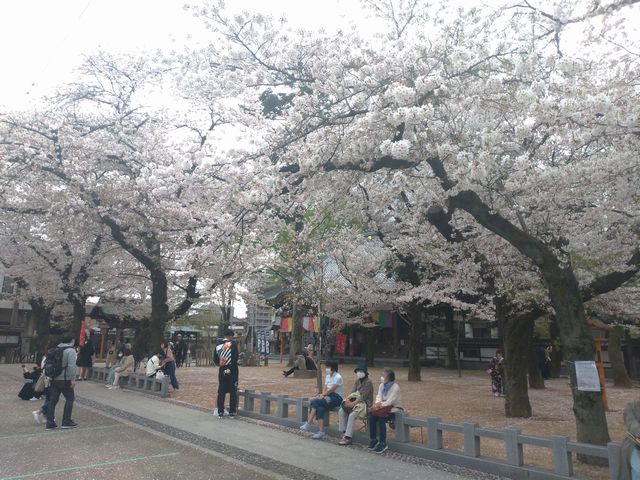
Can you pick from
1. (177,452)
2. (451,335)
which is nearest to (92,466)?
(177,452)

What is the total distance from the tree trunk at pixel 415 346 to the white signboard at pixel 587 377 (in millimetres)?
12412

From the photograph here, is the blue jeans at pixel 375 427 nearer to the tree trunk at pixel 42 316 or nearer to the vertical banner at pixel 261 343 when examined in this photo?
the vertical banner at pixel 261 343

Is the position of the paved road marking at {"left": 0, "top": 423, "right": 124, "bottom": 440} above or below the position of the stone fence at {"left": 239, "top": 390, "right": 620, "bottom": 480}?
below

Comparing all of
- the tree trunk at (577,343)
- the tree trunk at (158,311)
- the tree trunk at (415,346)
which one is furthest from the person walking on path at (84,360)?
the tree trunk at (577,343)

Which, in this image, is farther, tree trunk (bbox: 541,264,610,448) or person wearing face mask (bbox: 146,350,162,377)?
person wearing face mask (bbox: 146,350,162,377)

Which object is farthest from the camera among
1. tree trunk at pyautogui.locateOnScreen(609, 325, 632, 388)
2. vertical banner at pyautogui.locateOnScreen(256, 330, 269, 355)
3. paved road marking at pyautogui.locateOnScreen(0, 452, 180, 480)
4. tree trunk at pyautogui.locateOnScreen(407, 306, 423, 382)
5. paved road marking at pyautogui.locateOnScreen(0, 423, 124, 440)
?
vertical banner at pyautogui.locateOnScreen(256, 330, 269, 355)

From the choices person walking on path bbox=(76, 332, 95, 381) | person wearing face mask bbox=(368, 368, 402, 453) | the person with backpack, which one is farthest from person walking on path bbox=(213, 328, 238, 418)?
person walking on path bbox=(76, 332, 95, 381)

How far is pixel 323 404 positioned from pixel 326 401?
7cm

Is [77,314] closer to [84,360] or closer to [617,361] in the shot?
[84,360]

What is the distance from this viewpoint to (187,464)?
21.6 feet

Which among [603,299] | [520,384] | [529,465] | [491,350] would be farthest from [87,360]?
[491,350]

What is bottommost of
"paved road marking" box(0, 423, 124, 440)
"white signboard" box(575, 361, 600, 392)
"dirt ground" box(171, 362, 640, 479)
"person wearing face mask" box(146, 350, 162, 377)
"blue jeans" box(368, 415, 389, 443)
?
"paved road marking" box(0, 423, 124, 440)

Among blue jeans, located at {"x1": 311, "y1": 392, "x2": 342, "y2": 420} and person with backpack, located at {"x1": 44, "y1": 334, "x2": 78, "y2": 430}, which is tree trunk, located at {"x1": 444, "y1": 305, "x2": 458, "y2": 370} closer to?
blue jeans, located at {"x1": 311, "y1": 392, "x2": 342, "y2": 420}

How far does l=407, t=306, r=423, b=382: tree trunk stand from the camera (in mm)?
18609
